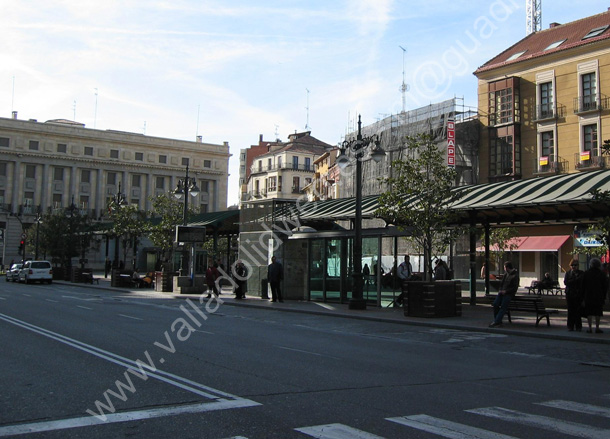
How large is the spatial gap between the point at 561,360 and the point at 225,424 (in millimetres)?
7822

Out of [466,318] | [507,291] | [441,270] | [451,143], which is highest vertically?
[451,143]

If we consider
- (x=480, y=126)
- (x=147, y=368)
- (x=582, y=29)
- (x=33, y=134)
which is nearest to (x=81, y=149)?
(x=33, y=134)

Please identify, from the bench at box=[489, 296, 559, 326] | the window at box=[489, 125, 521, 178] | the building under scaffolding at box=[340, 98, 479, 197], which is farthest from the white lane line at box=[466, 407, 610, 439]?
the window at box=[489, 125, 521, 178]

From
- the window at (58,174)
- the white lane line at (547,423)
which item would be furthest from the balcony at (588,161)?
the window at (58,174)

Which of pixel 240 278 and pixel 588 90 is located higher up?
pixel 588 90

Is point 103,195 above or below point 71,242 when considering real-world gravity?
above

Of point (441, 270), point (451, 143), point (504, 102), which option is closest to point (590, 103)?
point (504, 102)

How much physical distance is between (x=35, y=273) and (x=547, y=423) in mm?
43452

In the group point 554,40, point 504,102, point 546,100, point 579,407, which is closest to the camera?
point 579,407

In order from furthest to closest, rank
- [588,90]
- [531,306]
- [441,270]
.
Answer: [588,90], [441,270], [531,306]

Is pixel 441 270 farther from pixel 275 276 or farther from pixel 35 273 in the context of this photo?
pixel 35 273

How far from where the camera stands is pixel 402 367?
998 centimetres

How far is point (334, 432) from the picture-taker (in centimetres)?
577

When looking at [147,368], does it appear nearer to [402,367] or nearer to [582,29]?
[402,367]
